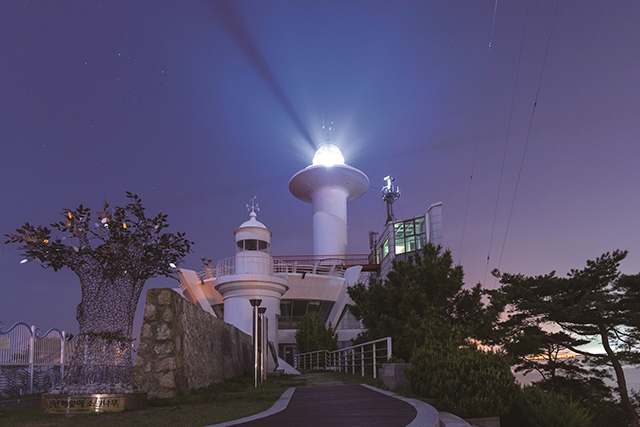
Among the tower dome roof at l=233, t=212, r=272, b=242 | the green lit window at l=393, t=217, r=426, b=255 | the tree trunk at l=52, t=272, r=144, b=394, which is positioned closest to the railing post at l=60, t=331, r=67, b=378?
the tower dome roof at l=233, t=212, r=272, b=242

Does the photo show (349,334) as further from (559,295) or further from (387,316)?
(387,316)

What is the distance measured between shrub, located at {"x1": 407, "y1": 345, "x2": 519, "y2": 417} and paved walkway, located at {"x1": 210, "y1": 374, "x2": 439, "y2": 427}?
64cm

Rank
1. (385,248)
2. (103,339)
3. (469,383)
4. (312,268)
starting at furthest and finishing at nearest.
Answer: (385,248), (312,268), (469,383), (103,339)

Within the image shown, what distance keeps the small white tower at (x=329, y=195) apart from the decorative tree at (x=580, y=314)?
20756mm

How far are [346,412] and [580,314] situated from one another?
20000 millimetres

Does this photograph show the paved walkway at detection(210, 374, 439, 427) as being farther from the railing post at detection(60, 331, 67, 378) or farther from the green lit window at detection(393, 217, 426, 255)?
the green lit window at detection(393, 217, 426, 255)

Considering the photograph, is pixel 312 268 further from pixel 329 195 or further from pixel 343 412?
pixel 343 412

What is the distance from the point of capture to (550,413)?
870 centimetres

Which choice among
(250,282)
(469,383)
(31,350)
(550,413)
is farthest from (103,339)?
(250,282)

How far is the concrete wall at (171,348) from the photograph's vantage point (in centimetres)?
953

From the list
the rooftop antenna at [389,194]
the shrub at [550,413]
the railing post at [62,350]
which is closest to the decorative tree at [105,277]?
the shrub at [550,413]

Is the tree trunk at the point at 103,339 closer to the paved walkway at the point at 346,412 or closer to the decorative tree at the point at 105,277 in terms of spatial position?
the decorative tree at the point at 105,277

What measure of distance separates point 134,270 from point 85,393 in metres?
2.20

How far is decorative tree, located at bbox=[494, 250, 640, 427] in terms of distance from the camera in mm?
23141
